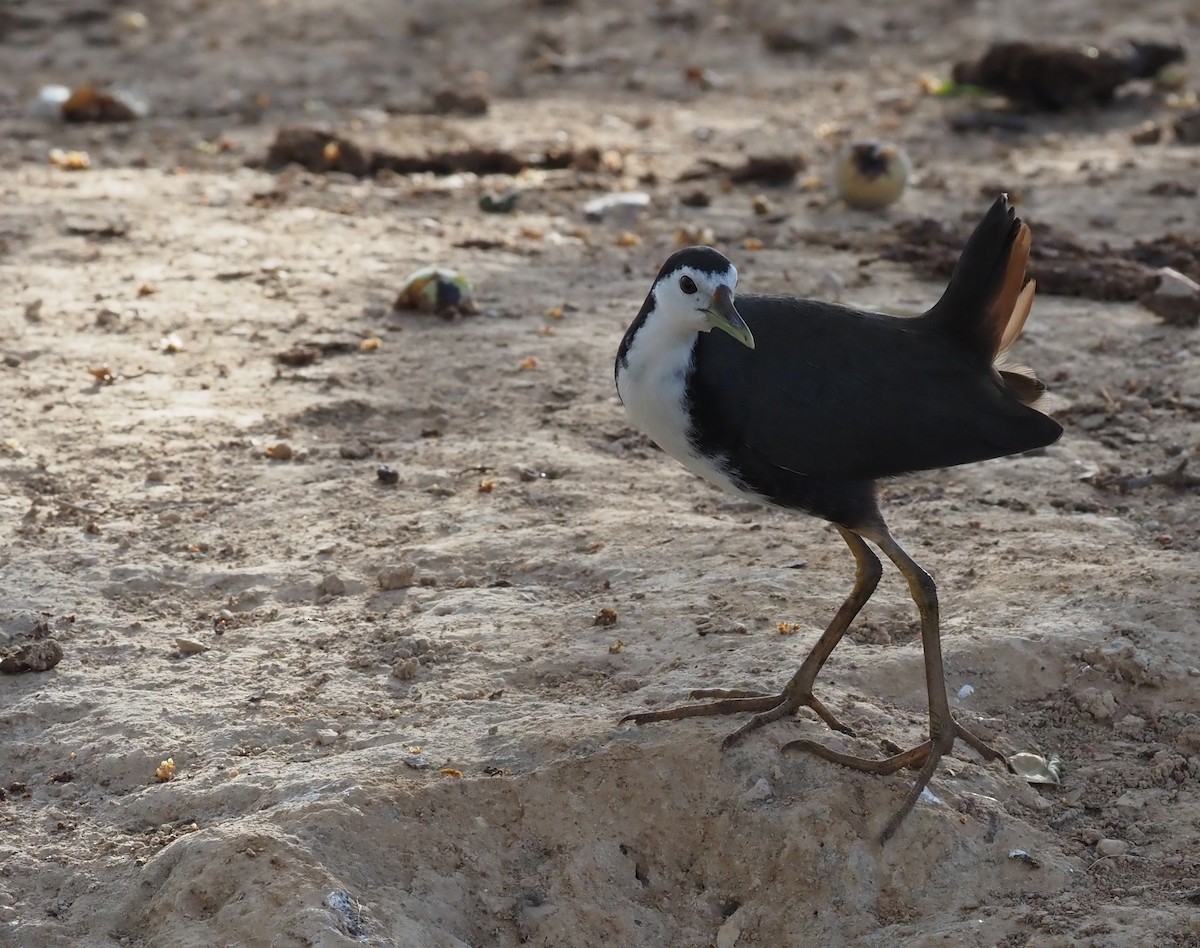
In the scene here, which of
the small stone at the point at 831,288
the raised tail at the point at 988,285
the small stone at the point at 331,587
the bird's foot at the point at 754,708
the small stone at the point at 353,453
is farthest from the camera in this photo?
the small stone at the point at 831,288

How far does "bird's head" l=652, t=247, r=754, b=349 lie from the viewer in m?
3.60

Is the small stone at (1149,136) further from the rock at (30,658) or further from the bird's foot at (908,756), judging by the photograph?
the rock at (30,658)

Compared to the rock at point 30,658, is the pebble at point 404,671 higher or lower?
higher

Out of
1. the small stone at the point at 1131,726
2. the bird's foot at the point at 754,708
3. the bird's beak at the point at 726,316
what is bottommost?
the bird's foot at the point at 754,708

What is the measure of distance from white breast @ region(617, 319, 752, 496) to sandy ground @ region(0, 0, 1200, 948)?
65 cm

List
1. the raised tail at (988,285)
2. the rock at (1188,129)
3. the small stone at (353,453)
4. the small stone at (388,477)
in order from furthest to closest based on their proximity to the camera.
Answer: the rock at (1188,129) < the small stone at (353,453) < the small stone at (388,477) < the raised tail at (988,285)

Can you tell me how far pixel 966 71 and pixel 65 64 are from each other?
6057mm

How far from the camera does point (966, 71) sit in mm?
9891

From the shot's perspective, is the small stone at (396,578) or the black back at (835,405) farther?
the small stone at (396,578)

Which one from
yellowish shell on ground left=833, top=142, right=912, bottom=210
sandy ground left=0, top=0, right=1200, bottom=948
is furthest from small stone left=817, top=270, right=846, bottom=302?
yellowish shell on ground left=833, top=142, right=912, bottom=210

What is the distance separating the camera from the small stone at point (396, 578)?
4461 mm

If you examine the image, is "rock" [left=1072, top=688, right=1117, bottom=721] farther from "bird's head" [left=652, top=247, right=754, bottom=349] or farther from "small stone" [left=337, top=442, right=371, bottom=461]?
"small stone" [left=337, top=442, right=371, bottom=461]

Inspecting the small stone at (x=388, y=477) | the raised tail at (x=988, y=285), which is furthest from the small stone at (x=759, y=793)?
the small stone at (x=388, y=477)

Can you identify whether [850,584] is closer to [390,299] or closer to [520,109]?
[390,299]
